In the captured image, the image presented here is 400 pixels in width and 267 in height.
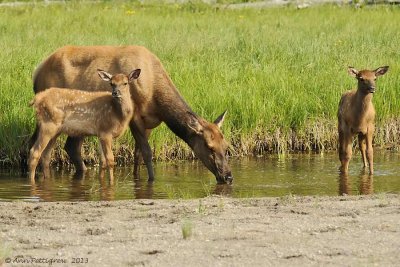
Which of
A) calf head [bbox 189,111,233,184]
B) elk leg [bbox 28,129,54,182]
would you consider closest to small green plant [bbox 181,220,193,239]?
calf head [bbox 189,111,233,184]

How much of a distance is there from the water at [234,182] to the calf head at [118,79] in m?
1.23

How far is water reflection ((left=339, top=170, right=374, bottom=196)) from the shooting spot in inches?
521

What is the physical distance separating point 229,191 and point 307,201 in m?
2.16

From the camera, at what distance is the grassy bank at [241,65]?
16484 millimetres

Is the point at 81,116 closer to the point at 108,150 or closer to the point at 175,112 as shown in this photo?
the point at 108,150

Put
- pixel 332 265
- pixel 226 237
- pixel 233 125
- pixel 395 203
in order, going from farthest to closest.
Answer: pixel 233 125
pixel 395 203
pixel 226 237
pixel 332 265

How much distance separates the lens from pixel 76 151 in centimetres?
1520

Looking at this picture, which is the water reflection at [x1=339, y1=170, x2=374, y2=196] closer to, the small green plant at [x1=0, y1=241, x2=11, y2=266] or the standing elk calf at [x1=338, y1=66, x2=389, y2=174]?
the standing elk calf at [x1=338, y1=66, x2=389, y2=174]

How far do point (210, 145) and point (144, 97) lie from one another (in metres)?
1.18

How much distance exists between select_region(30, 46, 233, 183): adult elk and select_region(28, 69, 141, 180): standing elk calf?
38 centimetres

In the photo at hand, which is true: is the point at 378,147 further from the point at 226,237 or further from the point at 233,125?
the point at 226,237

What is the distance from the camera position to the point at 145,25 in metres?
25.0

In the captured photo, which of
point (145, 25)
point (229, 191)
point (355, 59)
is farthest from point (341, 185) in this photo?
point (145, 25)

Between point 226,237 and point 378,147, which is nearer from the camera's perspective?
point 226,237
